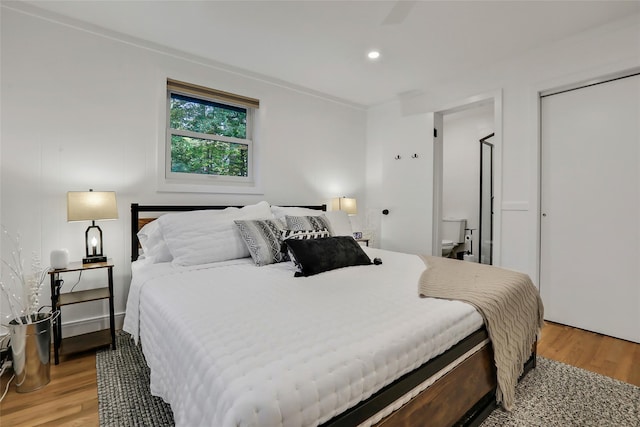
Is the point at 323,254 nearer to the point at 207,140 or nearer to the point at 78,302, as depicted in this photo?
the point at 78,302

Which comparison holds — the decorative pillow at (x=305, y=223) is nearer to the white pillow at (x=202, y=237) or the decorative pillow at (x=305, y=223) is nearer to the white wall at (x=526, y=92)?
the white pillow at (x=202, y=237)

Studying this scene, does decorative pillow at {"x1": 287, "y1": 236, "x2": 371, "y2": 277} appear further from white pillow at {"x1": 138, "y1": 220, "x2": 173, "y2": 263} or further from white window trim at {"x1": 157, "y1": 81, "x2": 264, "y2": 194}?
white window trim at {"x1": 157, "y1": 81, "x2": 264, "y2": 194}

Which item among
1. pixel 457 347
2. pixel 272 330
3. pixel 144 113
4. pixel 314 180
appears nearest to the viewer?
pixel 272 330

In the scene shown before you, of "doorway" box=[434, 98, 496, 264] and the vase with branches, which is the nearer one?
the vase with branches

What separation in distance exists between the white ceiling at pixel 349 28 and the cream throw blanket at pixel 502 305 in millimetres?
1863

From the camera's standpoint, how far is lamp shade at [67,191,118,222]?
2098 mm

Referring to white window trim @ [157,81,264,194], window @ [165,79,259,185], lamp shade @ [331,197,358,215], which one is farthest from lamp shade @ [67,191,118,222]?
lamp shade @ [331,197,358,215]

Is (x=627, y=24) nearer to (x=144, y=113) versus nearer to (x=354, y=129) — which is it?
(x=354, y=129)

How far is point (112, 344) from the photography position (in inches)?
86.7

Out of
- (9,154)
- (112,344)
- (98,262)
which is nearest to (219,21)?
(9,154)

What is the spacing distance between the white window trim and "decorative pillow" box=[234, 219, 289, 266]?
0.86 m

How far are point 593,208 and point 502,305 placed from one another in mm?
1825

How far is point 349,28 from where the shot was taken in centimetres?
244

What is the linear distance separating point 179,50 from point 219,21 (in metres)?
0.67
